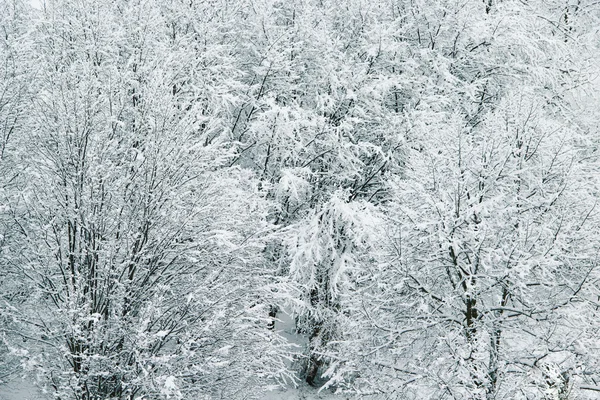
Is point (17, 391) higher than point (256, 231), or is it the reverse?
point (256, 231)

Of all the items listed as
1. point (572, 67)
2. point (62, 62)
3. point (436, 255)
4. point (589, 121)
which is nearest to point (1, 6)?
point (62, 62)

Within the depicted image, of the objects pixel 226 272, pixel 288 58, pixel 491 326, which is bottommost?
pixel 491 326

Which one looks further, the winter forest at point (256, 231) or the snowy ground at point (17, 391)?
the snowy ground at point (17, 391)

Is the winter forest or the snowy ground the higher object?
the winter forest

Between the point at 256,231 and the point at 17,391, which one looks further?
the point at 17,391

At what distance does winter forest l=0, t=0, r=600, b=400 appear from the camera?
33.4 ft

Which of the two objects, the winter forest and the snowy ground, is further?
the snowy ground

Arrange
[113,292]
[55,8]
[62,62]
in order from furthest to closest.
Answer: [55,8] < [62,62] < [113,292]

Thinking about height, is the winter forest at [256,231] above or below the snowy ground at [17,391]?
above

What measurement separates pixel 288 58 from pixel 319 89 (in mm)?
1443

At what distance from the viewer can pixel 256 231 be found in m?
12.3

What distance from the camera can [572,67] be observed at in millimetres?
17719

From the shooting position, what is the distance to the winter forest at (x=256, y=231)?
33.4 feet

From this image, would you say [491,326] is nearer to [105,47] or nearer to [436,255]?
[436,255]
